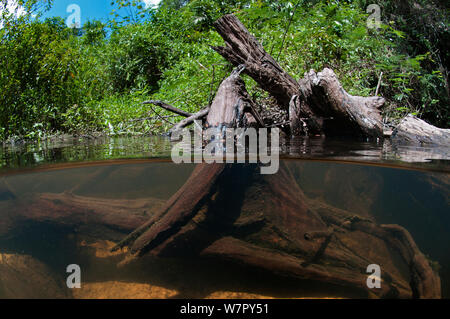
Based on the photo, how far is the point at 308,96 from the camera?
254 inches

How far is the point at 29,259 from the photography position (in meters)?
4.18

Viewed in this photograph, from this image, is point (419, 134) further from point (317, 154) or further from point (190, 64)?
point (190, 64)

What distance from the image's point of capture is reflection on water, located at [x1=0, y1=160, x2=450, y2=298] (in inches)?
142

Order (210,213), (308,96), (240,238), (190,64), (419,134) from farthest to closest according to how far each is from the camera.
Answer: (190,64) < (308,96) < (419,134) < (210,213) < (240,238)

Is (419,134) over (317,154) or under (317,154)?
over

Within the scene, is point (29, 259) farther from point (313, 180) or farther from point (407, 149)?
point (407, 149)

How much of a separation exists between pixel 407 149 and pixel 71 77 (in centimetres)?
844

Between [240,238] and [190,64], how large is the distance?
852 cm

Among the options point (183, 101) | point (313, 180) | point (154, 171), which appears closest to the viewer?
point (313, 180)

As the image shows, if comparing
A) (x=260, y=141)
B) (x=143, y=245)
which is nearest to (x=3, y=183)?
(x=143, y=245)

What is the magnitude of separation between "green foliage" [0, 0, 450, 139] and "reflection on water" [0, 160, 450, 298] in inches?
122

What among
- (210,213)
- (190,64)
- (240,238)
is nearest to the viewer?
(240,238)

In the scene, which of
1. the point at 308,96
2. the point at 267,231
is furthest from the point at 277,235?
the point at 308,96

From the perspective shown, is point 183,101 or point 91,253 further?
point 183,101
